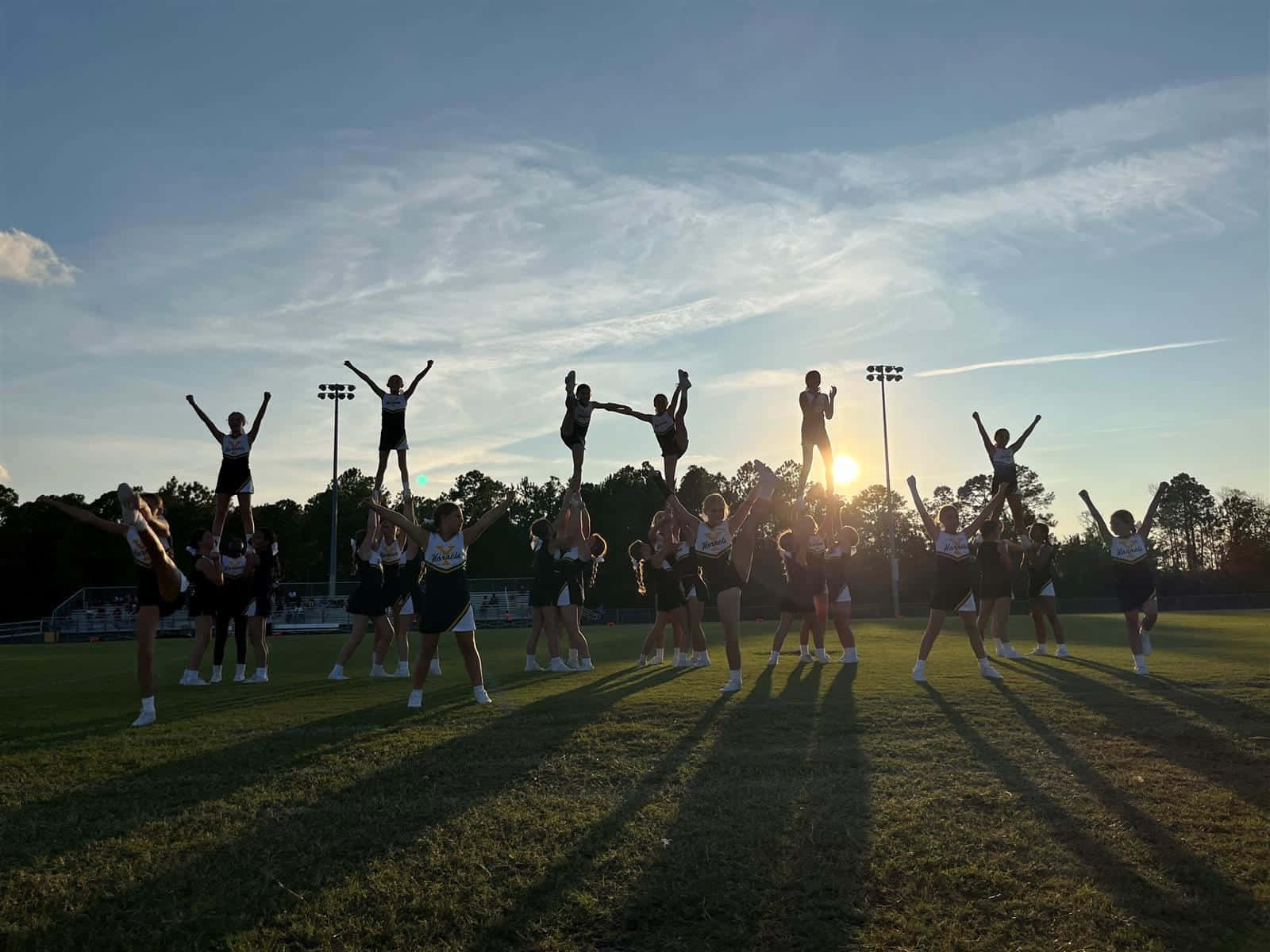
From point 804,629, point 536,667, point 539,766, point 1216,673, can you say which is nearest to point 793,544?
point 804,629

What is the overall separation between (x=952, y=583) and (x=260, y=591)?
991cm

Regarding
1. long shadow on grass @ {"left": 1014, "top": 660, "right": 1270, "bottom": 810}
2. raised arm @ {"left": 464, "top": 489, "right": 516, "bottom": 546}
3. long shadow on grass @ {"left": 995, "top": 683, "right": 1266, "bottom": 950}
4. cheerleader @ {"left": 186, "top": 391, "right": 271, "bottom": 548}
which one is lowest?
long shadow on grass @ {"left": 995, "top": 683, "right": 1266, "bottom": 950}

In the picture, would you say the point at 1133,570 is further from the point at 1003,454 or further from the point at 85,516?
the point at 85,516

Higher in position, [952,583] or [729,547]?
[729,547]

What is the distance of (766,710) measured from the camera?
941 centimetres

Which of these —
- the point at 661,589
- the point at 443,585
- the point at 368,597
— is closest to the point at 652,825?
the point at 443,585

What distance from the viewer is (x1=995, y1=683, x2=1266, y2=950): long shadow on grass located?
388 cm

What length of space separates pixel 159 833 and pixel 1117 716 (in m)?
7.87

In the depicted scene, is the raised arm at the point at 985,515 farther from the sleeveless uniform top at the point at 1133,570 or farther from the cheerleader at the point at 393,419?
the cheerleader at the point at 393,419

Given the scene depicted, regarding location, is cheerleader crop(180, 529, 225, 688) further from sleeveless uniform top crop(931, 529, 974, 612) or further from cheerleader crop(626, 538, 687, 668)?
sleeveless uniform top crop(931, 529, 974, 612)

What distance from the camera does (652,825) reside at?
5344 mm

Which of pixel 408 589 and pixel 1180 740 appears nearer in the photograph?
pixel 1180 740

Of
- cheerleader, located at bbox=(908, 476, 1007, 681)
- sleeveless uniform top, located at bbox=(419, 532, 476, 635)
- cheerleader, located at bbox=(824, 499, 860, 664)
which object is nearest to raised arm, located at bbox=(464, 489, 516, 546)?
sleeveless uniform top, located at bbox=(419, 532, 476, 635)

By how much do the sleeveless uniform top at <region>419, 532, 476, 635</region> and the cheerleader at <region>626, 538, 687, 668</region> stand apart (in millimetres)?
4737
